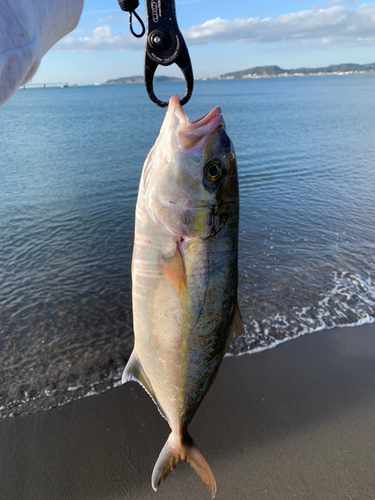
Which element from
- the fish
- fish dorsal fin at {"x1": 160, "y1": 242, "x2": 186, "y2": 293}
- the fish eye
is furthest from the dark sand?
the fish eye

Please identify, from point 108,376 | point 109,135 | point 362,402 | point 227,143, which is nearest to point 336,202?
point 362,402

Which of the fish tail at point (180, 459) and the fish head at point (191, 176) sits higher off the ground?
the fish head at point (191, 176)

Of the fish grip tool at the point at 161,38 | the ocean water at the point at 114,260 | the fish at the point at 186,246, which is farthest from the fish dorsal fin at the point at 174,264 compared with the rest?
the ocean water at the point at 114,260

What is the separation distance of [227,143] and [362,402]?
16.4 feet

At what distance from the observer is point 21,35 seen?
1346 mm

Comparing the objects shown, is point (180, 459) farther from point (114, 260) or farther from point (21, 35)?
point (114, 260)

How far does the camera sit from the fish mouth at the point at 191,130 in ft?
6.77

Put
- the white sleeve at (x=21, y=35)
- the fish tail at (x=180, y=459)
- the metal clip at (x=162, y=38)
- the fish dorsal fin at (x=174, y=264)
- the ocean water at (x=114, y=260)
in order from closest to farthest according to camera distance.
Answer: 1. the white sleeve at (x=21, y=35)
2. the metal clip at (x=162, y=38)
3. the fish dorsal fin at (x=174, y=264)
4. the fish tail at (x=180, y=459)
5. the ocean water at (x=114, y=260)

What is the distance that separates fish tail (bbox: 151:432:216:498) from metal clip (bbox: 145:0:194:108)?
112 inches

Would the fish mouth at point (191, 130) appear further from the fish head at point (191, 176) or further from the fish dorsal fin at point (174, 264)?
the fish dorsal fin at point (174, 264)

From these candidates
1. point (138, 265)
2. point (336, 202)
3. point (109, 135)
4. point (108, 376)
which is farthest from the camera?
point (109, 135)

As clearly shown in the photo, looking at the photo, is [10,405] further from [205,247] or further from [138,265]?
[205,247]

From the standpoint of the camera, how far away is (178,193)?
2.10 meters

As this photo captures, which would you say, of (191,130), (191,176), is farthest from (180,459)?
(191,130)
